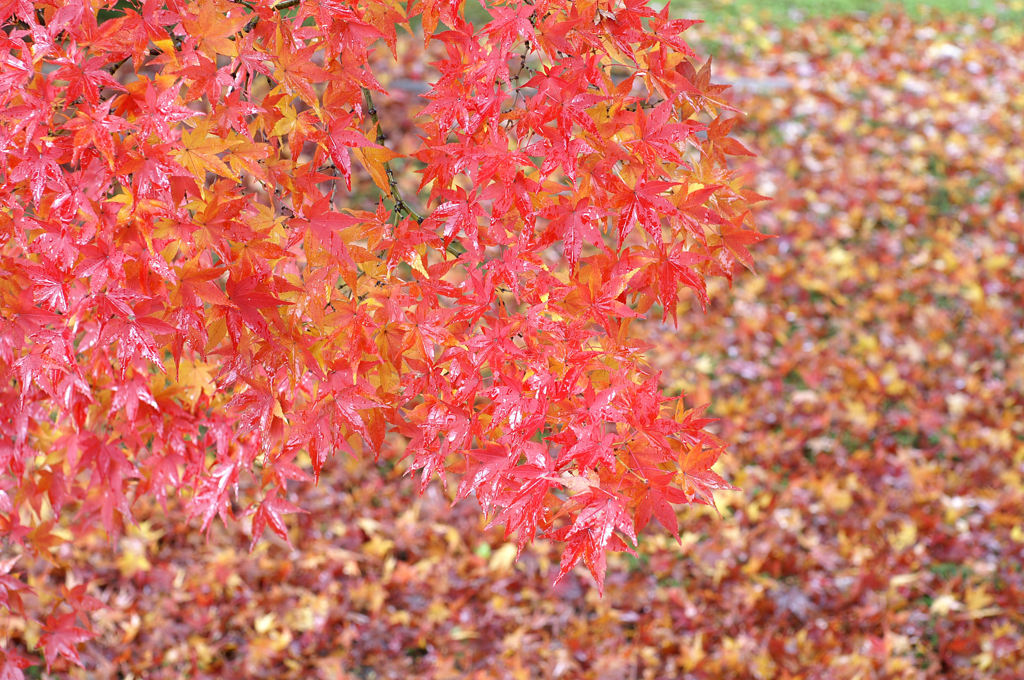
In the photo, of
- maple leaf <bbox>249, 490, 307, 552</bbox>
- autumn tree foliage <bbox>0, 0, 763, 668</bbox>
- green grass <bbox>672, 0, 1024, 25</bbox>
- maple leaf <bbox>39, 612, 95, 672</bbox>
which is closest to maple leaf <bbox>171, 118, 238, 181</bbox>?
autumn tree foliage <bbox>0, 0, 763, 668</bbox>

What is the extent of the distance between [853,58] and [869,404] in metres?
4.12

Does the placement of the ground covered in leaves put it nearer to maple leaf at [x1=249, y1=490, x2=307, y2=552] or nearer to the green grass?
maple leaf at [x1=249, y1=490, x2=307, y2=552]

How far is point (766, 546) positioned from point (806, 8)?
20.5 feet

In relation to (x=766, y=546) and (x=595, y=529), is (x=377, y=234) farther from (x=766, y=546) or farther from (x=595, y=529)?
(x=766, y=546)

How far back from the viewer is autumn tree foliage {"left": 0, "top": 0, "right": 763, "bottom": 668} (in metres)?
1.62

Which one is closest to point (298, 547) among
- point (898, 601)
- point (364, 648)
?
point (364, 648)

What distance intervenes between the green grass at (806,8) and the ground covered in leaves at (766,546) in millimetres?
3056

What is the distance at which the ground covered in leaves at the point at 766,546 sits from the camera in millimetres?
3561

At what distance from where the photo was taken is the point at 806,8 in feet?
27.8

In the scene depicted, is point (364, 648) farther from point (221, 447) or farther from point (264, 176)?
point (264, 176)

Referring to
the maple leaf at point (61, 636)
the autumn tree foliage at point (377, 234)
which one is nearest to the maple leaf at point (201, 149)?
the autumn tree foliage at point (377, 234)

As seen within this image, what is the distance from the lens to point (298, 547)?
396 centimetres

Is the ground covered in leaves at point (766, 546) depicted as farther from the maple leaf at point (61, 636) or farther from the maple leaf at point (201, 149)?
the maple leaf at point (201, 149)

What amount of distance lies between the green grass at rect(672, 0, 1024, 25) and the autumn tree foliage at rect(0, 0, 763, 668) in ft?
22.7
